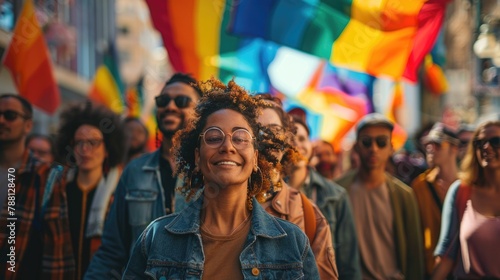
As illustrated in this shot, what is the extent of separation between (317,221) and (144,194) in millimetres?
1073

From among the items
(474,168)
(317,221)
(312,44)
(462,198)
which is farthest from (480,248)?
(312,44)

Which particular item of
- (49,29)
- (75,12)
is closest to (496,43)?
(49,29)

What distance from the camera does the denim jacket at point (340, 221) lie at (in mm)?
4719

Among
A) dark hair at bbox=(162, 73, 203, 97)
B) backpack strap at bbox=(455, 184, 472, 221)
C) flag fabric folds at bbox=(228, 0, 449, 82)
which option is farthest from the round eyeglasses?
flag fabric folds at bbox=(228, 0, 449, 82)

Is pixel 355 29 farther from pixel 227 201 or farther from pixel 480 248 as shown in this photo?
pixel 227 201

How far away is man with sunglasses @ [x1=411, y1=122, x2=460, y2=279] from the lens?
20.8 feet

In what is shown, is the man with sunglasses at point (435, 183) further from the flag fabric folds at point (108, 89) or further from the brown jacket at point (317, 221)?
the flag fabric folds at point (108, 89)

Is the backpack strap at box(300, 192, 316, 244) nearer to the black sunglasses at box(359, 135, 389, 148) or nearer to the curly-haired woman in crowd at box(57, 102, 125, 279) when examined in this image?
the curly-haired woman in crowd at box(57, 102, 125, 279)

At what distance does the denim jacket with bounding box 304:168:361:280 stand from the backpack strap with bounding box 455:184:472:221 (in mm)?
715

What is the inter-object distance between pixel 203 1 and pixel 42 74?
6.77 feet

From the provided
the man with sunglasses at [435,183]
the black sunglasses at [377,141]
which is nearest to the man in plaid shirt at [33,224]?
the black sunglasses at [377,141]

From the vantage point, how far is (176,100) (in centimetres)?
484

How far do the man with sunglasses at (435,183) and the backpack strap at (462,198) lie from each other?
132 centimetres

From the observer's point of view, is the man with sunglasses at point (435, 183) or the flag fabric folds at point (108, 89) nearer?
the man with sunglasses at point (435, 183)
